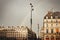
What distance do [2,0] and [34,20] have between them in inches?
67.2

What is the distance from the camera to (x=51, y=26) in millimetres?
11227

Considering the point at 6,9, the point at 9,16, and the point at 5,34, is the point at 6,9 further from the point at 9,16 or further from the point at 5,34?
the point at 5,34

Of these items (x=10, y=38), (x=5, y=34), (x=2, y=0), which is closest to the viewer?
(x=2, y=0)

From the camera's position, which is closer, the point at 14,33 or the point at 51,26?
the point at 51,26

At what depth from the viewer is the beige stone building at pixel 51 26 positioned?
10.8 metres

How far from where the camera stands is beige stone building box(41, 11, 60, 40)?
10804mm

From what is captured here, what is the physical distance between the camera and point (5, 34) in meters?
14.0

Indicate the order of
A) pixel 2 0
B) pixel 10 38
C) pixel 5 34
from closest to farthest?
pixel 2 0
pixel 10 38
pixel 5 34

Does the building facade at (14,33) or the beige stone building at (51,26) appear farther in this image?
the building facade at (14,33)

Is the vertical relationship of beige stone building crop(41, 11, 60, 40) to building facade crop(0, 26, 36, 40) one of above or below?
above

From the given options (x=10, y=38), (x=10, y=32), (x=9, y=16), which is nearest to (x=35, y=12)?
(x=9, y=16)

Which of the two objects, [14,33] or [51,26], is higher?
Result: [51,26]

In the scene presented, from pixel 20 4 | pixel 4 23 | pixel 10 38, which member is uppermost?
pixel 20 4

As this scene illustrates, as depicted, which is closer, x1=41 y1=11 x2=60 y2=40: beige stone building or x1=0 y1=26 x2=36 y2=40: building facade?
x1=41 y1=11 x2=60 y2=40: beige stone building
